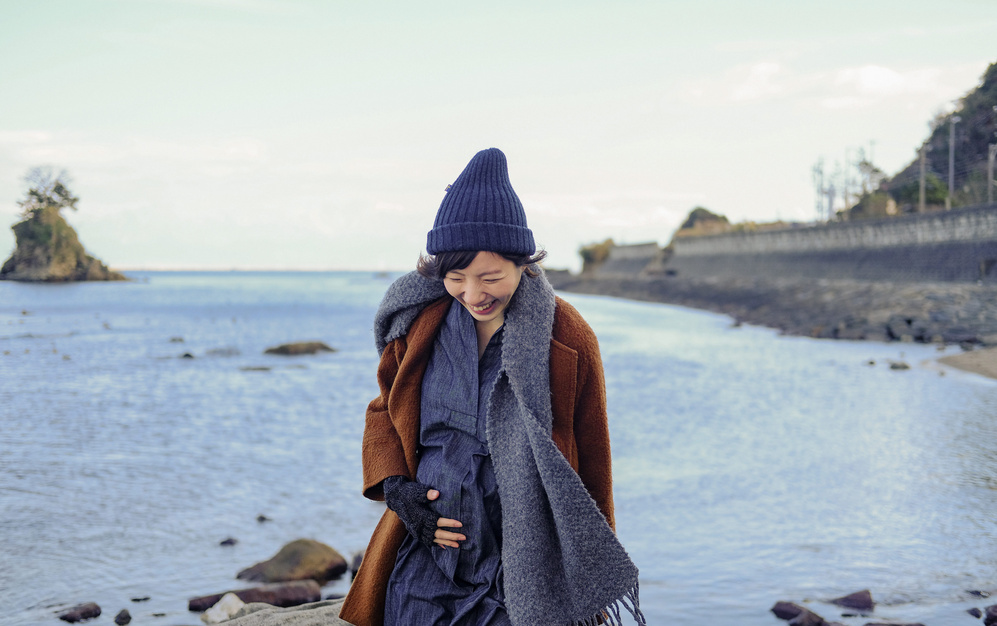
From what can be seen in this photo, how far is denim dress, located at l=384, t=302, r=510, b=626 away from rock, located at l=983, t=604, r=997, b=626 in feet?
11.5

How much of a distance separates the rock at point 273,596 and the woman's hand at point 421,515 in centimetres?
290

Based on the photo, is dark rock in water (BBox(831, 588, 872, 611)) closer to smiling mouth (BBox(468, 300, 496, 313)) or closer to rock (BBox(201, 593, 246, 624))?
rock (BBox(201, 593, 246, 624))

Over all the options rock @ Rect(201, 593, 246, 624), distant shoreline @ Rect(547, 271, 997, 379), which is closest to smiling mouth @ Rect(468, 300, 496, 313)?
rock @ Rect(201, 593, 246, 624)

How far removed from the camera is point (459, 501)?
203 cm

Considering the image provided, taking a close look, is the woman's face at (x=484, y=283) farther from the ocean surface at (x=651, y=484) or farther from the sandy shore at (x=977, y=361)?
the sandy shore at (x=977, y=361)

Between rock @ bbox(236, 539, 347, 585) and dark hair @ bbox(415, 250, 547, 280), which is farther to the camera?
rock @ bbox(236, 539, 347, 585)

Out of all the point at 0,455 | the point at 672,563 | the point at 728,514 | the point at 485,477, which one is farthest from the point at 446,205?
the point at 0,455

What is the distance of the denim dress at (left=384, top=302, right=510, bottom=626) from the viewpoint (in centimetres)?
202

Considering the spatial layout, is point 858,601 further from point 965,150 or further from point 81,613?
point 965,150

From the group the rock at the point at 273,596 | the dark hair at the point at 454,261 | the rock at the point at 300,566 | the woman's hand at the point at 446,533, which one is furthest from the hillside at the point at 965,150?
the woman's hand at the point at 446,533

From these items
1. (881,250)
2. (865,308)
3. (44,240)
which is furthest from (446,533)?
(44,240)

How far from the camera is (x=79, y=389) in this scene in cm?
1530

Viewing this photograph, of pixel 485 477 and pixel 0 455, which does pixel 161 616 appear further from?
pixel 0 455

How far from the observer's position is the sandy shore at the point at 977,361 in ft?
48.5
